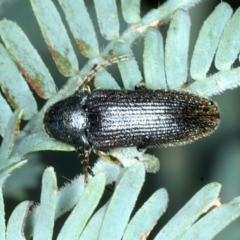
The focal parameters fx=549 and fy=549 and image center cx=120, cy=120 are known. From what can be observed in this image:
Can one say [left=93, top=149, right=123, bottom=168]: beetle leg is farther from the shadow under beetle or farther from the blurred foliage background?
the blurred foliage background

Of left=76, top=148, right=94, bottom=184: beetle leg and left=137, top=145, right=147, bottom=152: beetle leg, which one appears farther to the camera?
left=137, top=145, right=147, bottom=152: beetle leg

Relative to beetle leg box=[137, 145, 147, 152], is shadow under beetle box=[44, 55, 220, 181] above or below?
above

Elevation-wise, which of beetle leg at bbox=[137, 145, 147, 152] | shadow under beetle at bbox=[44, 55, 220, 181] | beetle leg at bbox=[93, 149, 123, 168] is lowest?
beetle leg at bbox=[93, 149, 123, 168]

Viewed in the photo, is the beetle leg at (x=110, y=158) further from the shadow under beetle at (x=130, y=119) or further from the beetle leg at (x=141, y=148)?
the beetle leg at (x=141, y=148)

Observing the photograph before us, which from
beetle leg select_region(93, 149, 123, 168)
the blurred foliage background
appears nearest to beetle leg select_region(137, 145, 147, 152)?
beetle leg select_region(93, 149, 123, 168)

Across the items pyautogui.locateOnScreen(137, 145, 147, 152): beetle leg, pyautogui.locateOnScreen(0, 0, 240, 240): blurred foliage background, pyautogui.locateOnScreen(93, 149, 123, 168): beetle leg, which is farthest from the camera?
pyautogui.locateOnScreen(0, 0, 240, 240): blurred foliage background

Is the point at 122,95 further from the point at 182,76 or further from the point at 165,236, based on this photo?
the point at 165,236

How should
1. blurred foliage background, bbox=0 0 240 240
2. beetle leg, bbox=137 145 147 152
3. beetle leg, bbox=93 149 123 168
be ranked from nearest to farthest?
beetle leg, bbox=93 149 123 168, beetle leg, bbox=137 145 147 152, blurred foliage background, bbox=0 0 240 240

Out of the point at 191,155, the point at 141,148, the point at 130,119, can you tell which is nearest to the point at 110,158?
the point at 141,148
